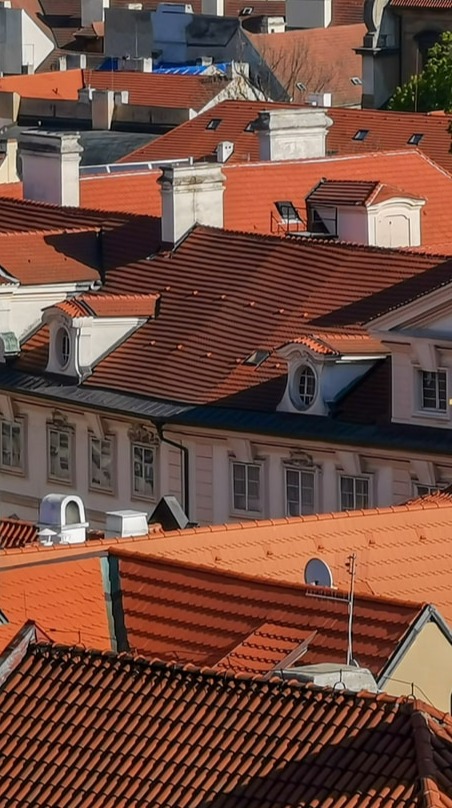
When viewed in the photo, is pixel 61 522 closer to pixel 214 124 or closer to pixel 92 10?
pixel 214 124

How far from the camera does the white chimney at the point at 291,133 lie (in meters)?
82.3

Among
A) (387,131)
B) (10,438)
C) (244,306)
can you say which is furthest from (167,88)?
(244,306)

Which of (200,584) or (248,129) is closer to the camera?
(200,584)

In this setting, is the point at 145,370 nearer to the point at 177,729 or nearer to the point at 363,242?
the point at 363,242

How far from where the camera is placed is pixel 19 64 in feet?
466

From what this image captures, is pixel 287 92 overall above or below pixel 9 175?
above

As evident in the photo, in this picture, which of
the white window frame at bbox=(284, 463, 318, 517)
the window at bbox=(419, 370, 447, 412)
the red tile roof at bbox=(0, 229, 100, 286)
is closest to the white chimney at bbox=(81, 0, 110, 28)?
the red tile roof at bbox=(0, 229, 100, 286)

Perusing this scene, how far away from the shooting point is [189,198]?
7075 cm

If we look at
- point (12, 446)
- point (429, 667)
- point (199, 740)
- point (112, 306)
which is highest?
point (112, 306)

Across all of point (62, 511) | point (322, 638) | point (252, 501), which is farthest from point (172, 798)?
point (252, 501)

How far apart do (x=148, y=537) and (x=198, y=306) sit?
21.2 meters

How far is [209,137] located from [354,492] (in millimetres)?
32551

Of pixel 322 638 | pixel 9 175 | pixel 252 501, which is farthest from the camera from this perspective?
pixel 9 175

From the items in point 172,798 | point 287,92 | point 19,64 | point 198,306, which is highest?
point 19,64
